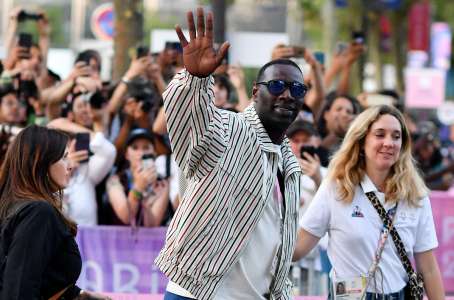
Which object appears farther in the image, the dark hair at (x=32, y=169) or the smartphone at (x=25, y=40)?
the smartphone at (x=25, y=40)

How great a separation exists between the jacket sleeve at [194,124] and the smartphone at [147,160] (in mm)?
3893

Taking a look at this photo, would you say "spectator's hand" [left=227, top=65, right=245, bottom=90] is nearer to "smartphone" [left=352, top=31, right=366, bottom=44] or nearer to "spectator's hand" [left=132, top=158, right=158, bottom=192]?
"smartphone" [left=352, top=31, right=366, bottom=44]

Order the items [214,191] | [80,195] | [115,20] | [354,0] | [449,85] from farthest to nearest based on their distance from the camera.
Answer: [449,85] → [354,0] → [115,20] → [80,195] → [214,191]

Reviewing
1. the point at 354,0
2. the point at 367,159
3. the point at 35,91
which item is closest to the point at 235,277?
the point at 367,159

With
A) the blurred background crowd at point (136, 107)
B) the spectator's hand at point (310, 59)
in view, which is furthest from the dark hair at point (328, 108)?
the spectator's hand at point (310, 59)

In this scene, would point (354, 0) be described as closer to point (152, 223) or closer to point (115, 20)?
point (115, 20)

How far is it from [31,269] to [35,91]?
20.4 feet

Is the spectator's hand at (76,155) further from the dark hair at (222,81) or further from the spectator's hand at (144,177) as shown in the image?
the dark hair at (222,81)

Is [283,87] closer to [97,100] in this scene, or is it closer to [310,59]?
[97,100]

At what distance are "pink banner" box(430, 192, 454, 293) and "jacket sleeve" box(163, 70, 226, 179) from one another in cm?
681

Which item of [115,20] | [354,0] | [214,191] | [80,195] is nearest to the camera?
[214,191]

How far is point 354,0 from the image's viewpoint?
107 feet

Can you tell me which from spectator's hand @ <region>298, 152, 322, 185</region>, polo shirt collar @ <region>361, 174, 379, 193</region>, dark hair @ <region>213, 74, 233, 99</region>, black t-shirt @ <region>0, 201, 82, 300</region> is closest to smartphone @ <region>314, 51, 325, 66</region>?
dark hair @ <region>213, 74, 233, 99</region>

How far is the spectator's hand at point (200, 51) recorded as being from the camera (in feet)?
13.0
